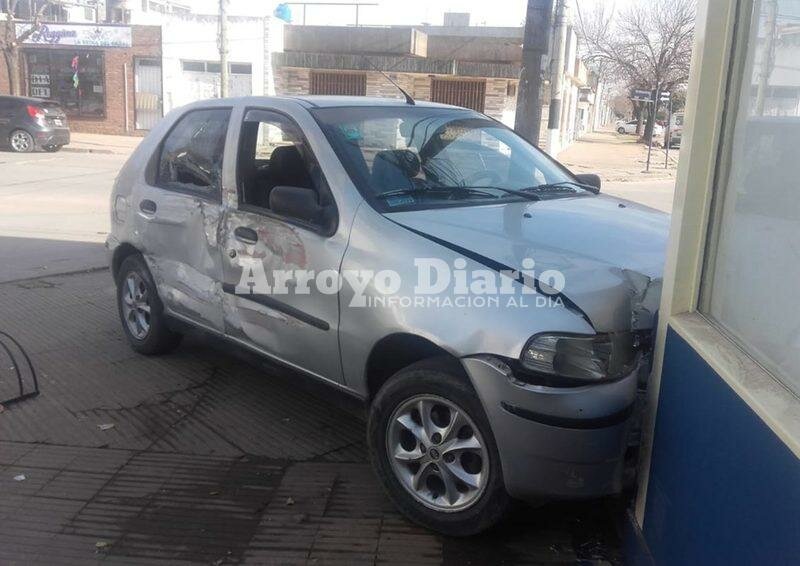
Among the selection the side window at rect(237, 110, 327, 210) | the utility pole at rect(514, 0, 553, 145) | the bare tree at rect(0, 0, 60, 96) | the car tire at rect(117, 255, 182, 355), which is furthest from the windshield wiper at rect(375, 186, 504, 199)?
the bare tree at rect(0, 0, 60, 96)

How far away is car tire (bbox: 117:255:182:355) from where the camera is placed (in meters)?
5.18

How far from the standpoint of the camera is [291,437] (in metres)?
4.27

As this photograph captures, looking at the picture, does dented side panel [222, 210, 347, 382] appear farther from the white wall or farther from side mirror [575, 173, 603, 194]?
the white wall

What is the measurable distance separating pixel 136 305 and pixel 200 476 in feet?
6.43

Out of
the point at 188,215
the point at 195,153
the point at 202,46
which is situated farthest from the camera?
the point at 202,46

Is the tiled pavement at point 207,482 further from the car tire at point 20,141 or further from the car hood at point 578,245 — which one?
the car tire at point 20,141

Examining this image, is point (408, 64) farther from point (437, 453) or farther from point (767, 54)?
point (767, 54)

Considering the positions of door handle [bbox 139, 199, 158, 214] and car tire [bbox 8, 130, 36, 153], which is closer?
door handle [bbox 139, 199, 158, 214]

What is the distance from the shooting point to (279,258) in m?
3.90

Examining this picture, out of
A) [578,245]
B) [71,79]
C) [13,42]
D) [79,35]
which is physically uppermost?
[79,35]

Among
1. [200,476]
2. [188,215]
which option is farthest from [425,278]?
[188,215]

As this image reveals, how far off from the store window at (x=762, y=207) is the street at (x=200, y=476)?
1.33 metres

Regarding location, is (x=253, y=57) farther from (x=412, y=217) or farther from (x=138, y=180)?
(x=412, y=217)

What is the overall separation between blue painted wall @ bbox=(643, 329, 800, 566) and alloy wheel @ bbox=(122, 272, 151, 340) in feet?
11.9
